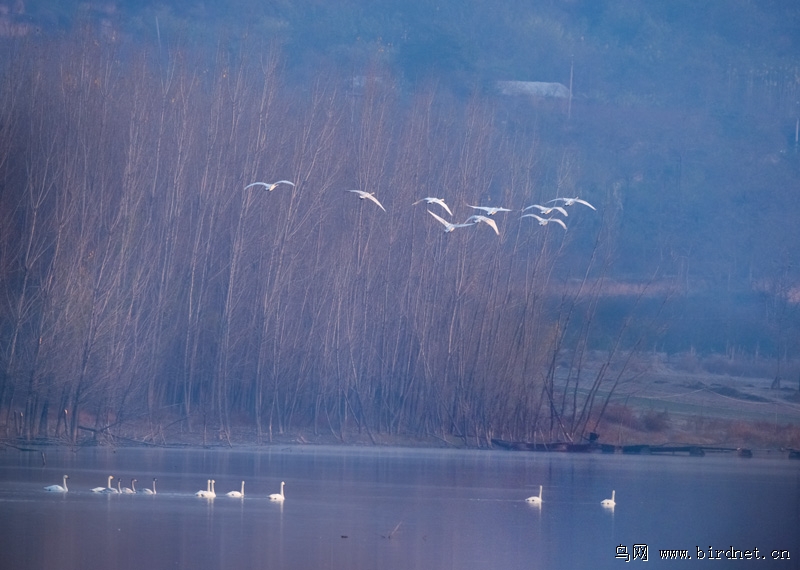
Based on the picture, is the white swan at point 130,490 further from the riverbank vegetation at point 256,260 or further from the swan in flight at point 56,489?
the riverbank vegetation at point 256,260

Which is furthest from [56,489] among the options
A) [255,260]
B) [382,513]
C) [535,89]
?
[535,89]

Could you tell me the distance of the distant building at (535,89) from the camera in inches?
2613

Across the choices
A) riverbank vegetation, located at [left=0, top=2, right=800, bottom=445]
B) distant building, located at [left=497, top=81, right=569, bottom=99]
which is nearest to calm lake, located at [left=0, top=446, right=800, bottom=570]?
riverbank vegetation, located at [left=0, top=2, right=800, bottom=445]

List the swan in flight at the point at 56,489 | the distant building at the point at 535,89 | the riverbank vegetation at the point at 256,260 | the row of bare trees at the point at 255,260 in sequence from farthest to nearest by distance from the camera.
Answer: the distant building at the point at 535,89 → the row of bare trees at the point at 255,260 → the riverbank vegetation at the point at 256,260 → the swan in flight at the point at 56,489

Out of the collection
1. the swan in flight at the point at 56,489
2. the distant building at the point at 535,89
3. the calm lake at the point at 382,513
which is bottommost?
the calm lake at the point at 382,513

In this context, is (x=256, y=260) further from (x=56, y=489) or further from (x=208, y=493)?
(x=56, y=489)

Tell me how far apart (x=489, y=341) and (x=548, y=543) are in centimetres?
1674

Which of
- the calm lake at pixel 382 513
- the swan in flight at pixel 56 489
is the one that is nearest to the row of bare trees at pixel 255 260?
the calm lake at pixel 382 513

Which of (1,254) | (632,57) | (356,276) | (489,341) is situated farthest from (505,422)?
(632,57)

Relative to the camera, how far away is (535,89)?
67.6 m

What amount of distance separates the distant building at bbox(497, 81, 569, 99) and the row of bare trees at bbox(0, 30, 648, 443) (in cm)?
2634

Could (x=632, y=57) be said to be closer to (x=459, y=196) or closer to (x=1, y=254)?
(x=459, y=196)

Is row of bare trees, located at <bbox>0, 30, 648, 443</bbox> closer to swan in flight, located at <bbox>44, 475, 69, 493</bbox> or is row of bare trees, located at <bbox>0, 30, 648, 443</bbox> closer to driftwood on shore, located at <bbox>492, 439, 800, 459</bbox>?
driftwood on shore, located at <bbox>492, 439, 800, 459</bbox>

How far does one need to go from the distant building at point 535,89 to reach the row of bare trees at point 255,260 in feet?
86.4
